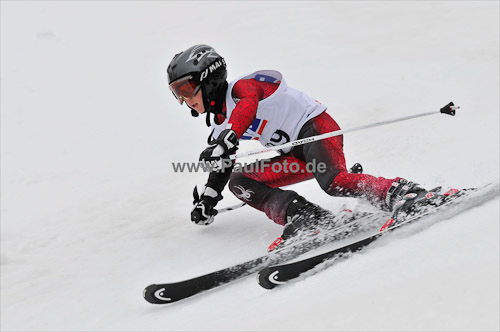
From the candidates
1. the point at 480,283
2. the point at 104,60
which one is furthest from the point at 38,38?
the point at 480,283

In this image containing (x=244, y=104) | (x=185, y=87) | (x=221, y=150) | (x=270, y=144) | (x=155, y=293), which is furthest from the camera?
(x=270, y=144)

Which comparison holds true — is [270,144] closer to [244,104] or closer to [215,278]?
[244,104]

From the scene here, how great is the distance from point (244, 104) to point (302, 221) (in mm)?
1002

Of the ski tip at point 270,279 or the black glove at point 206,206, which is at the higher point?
the black glove at point 206,206

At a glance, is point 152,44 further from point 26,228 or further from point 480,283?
point 480,283

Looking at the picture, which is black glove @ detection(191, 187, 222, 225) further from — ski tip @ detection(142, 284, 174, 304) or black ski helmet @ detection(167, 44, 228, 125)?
ski tip @ detection(142, 284, 174, 304)

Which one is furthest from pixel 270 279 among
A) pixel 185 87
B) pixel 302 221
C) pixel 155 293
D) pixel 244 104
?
pixel 185 87

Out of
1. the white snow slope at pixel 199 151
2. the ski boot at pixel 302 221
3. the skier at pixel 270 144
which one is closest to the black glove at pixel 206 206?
the skier at pixel 270 144

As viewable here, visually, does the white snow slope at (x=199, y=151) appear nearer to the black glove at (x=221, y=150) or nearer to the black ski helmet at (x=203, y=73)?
the black glove at (x=221, y=150)

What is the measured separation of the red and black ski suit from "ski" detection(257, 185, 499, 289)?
0.37m

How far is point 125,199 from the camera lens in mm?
6719

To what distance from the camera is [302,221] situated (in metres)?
4.84

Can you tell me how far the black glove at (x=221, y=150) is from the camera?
177 inches

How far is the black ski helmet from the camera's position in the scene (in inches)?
191
